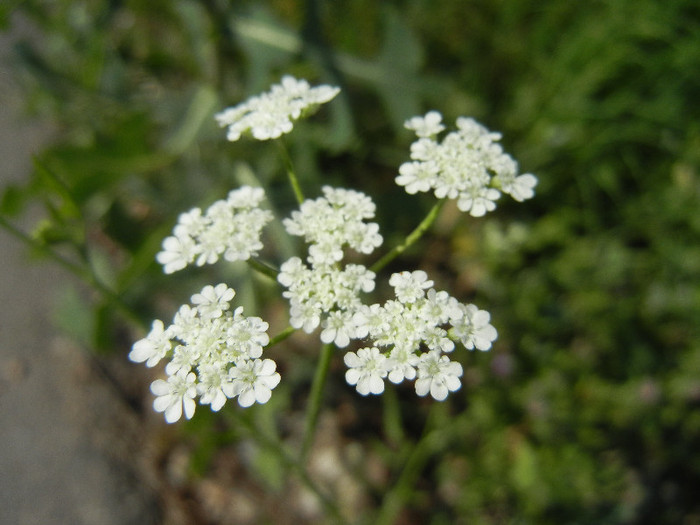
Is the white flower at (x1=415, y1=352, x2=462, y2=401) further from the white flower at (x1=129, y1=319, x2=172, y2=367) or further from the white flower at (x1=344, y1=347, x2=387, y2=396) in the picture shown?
the white flower at (x1=129, y1=319, x2=172, y2=367)

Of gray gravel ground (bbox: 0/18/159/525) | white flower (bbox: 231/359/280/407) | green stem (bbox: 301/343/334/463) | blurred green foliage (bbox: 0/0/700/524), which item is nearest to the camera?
white flower (bbox: 231/359/280/407)

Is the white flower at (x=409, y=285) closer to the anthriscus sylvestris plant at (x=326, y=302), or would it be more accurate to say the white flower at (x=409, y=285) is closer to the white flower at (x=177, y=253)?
the anthriscus sylvestris plant at (x=326, y=302)

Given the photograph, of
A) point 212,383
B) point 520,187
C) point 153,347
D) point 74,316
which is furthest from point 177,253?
point 74,316

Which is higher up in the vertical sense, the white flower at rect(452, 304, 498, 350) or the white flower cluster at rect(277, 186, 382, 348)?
the white flower cluster at rect(277, 186, 382, 348)

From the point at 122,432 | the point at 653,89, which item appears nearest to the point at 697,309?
the point at 653,89

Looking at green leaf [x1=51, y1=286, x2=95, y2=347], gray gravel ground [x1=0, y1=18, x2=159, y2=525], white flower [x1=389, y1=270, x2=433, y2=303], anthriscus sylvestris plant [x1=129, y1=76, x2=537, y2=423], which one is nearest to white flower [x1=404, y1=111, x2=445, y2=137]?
anthriscus sylvestris plant [x1=129, y1=76, x2=537, y2=423]

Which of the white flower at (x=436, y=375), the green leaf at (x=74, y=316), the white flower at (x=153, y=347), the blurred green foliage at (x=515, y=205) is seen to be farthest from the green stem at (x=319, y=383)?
the green leaf at (x=74, y=316)

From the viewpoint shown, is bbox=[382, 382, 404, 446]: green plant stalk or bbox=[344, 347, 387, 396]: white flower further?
bbox=[382, 382, 404, 446]: green plant stalk

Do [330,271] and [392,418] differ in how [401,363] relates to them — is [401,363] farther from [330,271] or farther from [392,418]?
[392,418]
